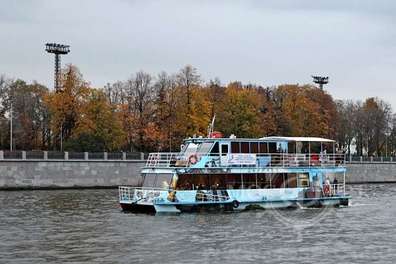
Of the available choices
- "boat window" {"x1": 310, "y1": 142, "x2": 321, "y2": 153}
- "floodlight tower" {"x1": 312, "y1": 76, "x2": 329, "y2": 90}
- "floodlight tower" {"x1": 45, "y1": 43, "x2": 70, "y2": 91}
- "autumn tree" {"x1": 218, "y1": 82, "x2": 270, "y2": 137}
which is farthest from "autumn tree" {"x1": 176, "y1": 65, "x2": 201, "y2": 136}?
"floodlight tower" {"x1": 312, "y1": 76, "x2": 329, "y2": 90}

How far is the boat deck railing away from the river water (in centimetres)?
396

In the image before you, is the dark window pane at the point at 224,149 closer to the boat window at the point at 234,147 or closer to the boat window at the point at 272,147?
the boat window at the point at 234,147

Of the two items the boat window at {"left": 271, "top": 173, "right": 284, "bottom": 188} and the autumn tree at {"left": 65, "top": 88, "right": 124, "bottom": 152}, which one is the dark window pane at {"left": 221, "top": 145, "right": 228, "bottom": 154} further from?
the autumn tree at {"left": 65, "top": 88, "right": 124, "bottom": 152}

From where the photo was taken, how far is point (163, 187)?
53.4 m

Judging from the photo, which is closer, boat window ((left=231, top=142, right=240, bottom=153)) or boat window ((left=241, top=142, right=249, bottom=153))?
boat window ((left=231, top=142, right=240, bottom=153))

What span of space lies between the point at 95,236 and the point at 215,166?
1593 centimetres

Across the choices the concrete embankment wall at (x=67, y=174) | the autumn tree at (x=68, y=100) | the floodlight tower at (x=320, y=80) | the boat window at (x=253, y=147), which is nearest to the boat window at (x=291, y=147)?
the boat window at (x=253, y=147)

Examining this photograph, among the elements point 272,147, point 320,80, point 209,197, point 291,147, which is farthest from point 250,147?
point 320,80

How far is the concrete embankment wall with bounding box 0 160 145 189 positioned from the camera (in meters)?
88.2

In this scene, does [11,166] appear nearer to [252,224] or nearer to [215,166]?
[215,166]

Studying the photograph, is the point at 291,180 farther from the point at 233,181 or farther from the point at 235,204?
the point at 235,204

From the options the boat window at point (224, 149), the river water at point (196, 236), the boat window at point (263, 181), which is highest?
the boat window at point (224, 149)

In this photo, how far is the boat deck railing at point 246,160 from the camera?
54.8 m

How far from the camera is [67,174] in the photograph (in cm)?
9275
